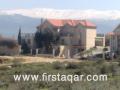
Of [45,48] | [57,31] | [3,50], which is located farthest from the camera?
[57,31]

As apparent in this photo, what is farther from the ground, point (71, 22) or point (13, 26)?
point (13, 26)

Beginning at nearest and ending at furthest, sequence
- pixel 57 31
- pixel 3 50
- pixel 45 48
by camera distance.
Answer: pixel 3 50 < pixel 45 48 < pixel 57 31

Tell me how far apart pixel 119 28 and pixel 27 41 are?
47.5 feet

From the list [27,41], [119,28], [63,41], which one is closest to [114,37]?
[119,28]

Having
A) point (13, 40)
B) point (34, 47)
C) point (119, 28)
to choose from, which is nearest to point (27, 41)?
point (34, 47)

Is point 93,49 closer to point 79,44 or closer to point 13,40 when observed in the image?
point 79,44

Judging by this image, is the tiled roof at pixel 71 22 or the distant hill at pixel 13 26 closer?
the tiled roof at pixel 71 22

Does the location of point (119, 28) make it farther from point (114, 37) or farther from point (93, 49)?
point (93, 49)

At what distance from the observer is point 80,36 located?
73.1 m

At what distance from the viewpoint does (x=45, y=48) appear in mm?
69562

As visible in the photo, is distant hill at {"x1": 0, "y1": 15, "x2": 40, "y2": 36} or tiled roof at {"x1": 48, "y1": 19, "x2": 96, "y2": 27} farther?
distant hill at {"x1": 0, "y1": 15, "x2": 40, "y2": 36}

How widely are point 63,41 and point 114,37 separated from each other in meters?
7.63

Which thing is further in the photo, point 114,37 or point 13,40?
point 114,37

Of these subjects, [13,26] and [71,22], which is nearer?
[71,22]
